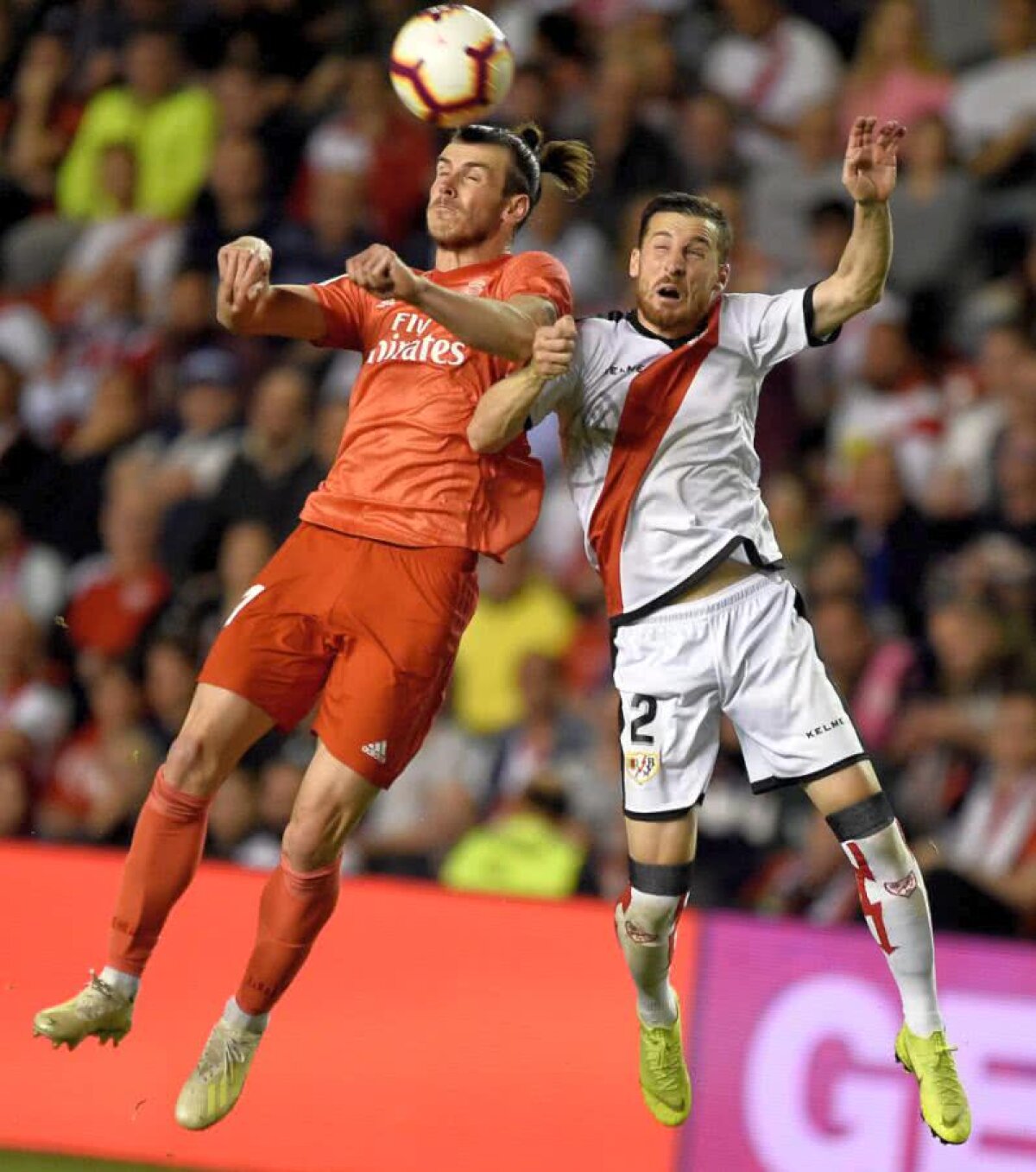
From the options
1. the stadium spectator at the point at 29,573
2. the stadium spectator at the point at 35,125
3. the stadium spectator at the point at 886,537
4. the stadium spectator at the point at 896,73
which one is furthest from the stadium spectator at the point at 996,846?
the stadium spectator at the point at 35,125

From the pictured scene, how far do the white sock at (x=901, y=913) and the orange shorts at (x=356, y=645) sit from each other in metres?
1.21

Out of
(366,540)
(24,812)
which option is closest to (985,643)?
(366,540)

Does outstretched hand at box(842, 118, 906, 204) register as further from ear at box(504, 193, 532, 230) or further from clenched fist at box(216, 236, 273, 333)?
clenched fist at box(216, 236, 273, 333)

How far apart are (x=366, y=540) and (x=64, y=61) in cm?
850

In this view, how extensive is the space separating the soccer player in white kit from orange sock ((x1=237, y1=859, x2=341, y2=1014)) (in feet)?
2.78

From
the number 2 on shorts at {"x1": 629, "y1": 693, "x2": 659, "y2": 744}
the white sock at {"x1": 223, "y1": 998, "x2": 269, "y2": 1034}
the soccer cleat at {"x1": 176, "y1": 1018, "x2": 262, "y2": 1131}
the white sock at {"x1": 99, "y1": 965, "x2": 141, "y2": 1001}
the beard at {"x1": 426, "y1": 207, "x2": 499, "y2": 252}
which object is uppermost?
the beard at {"x1": 426, "y1": 207, "x2": 499, "y2": 252}

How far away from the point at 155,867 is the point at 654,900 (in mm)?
1344

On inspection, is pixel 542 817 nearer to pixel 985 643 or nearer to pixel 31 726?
pixel 985 643

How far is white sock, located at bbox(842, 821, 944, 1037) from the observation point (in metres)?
5.84

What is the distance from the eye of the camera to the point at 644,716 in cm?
600

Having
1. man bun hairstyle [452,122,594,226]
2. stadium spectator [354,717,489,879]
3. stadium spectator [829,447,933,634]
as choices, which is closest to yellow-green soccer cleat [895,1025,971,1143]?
man bun hairstyle [452,122,594,226]

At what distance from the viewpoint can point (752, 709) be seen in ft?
19.4

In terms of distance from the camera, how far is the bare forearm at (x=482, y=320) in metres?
5.50

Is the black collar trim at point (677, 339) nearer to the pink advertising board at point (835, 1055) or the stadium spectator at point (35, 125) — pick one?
the pink advertising board at point (835, 1055)
